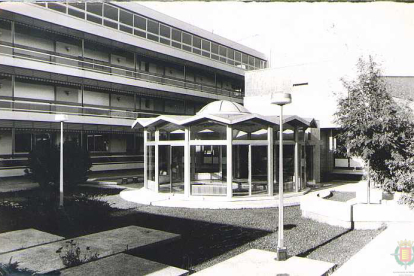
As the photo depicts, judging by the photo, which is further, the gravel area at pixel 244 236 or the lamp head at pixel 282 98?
the gravel area at pixel 244 236

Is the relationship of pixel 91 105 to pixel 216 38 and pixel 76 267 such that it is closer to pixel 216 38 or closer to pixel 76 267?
pixel 216 38

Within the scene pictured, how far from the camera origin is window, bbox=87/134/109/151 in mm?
26375

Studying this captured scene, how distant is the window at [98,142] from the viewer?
86.5 feet

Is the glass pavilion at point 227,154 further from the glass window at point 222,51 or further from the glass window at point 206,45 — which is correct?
the glass window at point 222,51

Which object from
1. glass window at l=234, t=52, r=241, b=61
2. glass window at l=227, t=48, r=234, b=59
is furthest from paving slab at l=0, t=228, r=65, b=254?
glass window at l=234, t=52, r=241, b=61

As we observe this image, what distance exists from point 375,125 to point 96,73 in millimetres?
19525

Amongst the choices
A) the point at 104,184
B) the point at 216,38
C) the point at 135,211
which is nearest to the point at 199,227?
the point at 135,211

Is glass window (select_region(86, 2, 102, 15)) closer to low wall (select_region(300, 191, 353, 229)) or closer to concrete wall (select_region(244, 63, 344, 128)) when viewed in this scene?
concrete wall (select_region(244, 63, 344, 128))

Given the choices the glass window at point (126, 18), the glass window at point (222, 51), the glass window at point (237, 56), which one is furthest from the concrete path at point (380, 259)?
the glass window at point (237, 56)

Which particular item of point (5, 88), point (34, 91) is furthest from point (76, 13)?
point (5, 88)

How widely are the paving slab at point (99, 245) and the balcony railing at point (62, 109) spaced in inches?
596

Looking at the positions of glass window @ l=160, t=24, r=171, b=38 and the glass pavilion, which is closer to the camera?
the glass pavilion

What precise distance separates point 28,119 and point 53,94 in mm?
3647

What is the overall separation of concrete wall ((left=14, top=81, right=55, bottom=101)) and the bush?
6.44 metres
